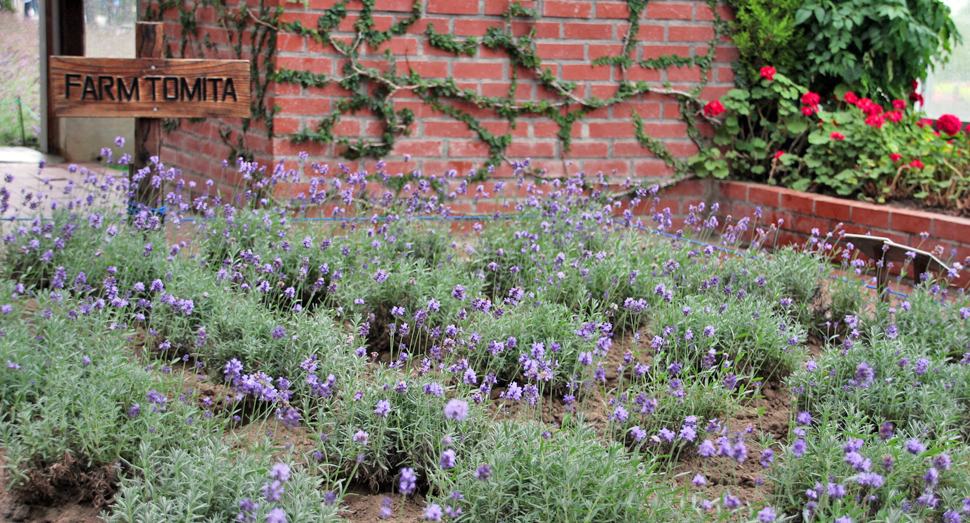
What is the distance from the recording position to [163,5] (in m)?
6.03

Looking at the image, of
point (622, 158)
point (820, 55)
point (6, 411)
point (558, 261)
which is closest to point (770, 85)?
point (820, 55)

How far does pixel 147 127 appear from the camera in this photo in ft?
12.7

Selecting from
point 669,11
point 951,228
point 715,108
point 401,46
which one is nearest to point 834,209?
point 951,228

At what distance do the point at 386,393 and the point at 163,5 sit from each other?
4.79 metres

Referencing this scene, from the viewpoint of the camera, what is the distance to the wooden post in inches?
152

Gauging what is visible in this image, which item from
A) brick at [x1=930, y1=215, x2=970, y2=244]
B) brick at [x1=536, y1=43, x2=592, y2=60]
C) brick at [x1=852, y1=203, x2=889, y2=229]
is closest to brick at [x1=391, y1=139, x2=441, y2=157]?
brick at [x1=536, y1=43, x2=592, y2=60]

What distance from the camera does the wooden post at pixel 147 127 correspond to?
3850mm

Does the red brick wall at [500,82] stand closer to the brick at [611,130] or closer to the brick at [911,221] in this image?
the brick at [611,130]

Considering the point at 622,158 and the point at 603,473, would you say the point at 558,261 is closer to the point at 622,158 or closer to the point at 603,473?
the point at 603,473

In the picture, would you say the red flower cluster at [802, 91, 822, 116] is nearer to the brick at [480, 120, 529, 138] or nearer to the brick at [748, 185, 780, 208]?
the brick at [748, 185, 780, 208]

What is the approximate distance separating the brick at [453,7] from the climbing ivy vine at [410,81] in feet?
0.25

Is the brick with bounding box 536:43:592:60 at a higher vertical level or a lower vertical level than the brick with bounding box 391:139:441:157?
higher

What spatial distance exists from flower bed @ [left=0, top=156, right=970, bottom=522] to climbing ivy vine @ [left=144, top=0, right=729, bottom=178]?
115cm

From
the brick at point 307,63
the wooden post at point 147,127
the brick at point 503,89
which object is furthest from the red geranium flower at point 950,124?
the wooden post at point 147,127
